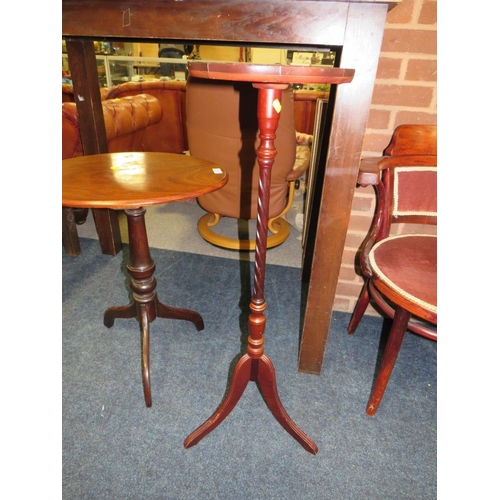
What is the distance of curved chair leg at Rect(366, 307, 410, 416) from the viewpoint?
1106 millimetres

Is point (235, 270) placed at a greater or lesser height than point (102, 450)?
greater

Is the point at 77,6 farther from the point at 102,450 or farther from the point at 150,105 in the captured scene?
the point at 150,105

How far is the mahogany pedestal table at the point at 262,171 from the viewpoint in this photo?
682 mm

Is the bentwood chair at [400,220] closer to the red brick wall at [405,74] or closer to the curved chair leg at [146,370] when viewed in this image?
the red brick wall at [405,74]

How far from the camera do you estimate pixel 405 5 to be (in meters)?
1.13

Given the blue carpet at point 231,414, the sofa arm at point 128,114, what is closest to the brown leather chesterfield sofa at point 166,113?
the sofa arm at point 128,114

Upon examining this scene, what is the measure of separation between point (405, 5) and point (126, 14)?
87cm

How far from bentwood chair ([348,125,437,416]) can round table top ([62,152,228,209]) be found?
0.53m

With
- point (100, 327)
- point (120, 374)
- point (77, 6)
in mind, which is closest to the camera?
point (77, 6)

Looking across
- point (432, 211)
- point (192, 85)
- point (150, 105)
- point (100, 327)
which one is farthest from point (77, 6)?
point (150, 105)

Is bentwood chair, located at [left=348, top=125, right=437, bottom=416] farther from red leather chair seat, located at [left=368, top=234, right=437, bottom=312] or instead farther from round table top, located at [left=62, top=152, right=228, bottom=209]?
round table top, located at [left=62, top=152, right=228, bottom=209]

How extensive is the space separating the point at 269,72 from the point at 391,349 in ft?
2.98

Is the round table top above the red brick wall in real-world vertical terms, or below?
below

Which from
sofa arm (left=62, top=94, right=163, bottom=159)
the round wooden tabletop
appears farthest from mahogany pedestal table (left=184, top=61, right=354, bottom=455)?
sofa arm (left=62, top=94, right=163, bottom=159)
